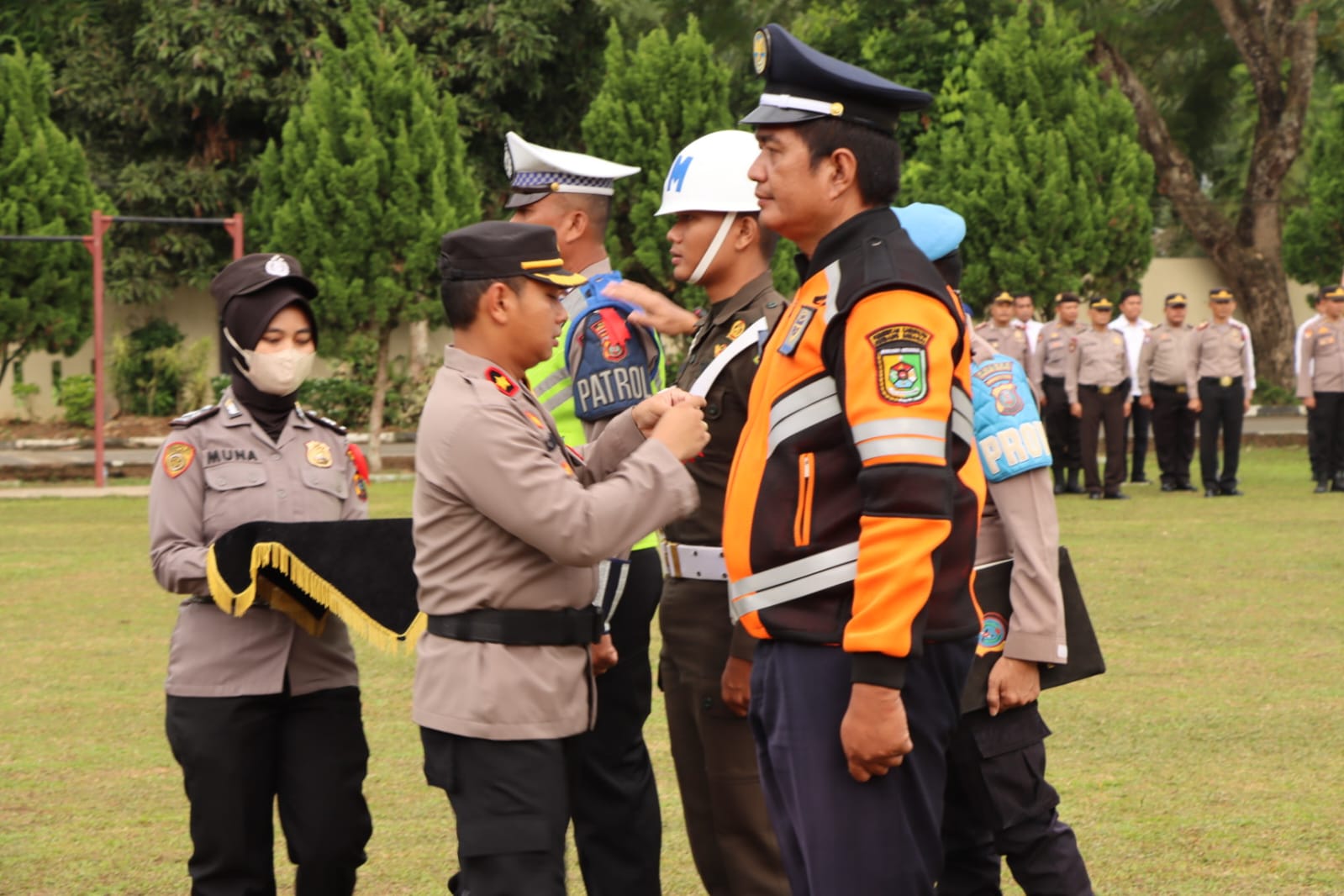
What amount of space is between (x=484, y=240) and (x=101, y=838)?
3.13 metres

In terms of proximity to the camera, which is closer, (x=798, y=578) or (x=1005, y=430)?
(x=798, y=578)

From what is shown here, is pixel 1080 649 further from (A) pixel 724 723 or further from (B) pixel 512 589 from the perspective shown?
(B) pixel 512 589

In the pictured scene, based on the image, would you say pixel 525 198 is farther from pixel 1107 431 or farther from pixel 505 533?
pixel 1107 431

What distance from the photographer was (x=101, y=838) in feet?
19.1

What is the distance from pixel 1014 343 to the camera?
741 inches

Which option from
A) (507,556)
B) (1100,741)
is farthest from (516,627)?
(1100,741)

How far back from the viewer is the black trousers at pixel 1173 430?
61.8 ft

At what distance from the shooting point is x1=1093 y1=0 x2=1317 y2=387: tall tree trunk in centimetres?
3009

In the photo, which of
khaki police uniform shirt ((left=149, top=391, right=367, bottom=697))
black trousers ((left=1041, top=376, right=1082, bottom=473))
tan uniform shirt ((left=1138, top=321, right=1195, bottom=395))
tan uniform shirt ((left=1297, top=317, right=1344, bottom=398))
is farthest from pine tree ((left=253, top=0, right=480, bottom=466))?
khaki police uniform shirt ((left=149, top=391, right=367, bottom=697))

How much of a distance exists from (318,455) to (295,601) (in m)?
0.42

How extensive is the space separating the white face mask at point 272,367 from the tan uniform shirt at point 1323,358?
1584cm

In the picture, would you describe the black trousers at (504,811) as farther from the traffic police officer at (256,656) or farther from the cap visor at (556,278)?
the cap visor at (556,278)

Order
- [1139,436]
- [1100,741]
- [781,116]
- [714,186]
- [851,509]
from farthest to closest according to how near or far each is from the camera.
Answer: [1139,436] < [1100,741] < [714,186] < [781,116] < [851,509]

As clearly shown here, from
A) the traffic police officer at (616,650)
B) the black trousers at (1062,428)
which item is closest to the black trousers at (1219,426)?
the black trousers at (1062,428)
